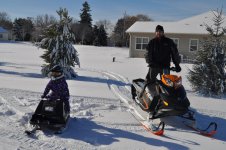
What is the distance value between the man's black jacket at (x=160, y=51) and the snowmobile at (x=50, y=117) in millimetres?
2234

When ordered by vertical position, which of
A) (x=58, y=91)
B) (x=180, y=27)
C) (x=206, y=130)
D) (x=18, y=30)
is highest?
(x=18, y=30)

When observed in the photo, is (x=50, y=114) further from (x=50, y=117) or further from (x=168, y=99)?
(x=168, y=99)

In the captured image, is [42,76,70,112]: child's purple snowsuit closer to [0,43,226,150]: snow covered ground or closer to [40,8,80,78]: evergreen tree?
[0,43,226,150]: snow covered ground

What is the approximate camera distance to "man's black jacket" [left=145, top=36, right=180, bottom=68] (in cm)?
634

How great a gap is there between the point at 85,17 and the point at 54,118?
207 ft

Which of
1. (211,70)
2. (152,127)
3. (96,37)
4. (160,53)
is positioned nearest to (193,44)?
(211,70)

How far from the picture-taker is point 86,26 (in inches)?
2450

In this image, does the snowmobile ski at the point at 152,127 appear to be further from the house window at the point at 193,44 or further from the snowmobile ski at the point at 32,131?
the house window at the point at 193,44

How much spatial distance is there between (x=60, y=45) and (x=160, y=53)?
25.1ft

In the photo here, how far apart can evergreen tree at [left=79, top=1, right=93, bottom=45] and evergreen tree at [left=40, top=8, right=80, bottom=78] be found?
46026 mm

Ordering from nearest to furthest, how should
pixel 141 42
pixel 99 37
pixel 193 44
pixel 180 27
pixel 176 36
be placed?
pixel 193 44
pixel 176 36
pixel 141 42
pixel 180 27
pixel 99 37

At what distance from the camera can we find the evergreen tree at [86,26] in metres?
59.8

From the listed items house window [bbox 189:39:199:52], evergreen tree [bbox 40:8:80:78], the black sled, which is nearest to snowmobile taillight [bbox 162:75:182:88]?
the black sled

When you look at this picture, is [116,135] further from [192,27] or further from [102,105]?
[192,27]
